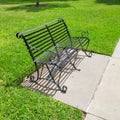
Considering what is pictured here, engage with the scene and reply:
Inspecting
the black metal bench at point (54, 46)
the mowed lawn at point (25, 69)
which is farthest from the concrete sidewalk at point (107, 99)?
the black metal bench at point (54, 46)

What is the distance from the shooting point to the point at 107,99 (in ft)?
13.8

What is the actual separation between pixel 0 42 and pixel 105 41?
376 centimetres

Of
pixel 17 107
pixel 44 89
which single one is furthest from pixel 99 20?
A: pixel 17 107

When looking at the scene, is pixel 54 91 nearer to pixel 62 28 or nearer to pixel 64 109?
pixel 64 109

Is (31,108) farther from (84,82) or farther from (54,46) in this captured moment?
(54,46)

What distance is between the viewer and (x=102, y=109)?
3867 mm

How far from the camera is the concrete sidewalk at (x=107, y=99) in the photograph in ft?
12.2

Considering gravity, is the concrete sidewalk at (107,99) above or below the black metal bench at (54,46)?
below

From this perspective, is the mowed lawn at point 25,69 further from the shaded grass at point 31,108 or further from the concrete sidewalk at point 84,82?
the concrete sidewalk at point 84,82

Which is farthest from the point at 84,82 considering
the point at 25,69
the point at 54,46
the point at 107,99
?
the point at 25,69

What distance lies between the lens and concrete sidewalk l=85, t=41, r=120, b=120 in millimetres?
Answer: 3725

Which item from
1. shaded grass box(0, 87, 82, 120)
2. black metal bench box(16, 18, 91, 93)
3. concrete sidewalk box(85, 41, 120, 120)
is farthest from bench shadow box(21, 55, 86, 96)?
concrete sidewalk box(85, 41, 120, 120)

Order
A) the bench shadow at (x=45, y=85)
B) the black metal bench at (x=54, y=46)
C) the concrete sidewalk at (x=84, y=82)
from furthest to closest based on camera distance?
the black metal bench at (x=54, y=46) → the bench shadow at (x=45, y=85) → the concrete sidewalk at (x=84, y=82)

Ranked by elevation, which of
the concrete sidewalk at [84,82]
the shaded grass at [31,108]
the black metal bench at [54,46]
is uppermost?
the black metal bench at [54,46]
